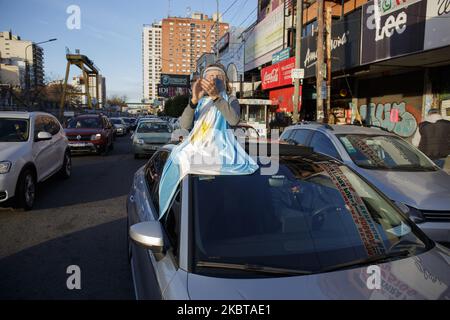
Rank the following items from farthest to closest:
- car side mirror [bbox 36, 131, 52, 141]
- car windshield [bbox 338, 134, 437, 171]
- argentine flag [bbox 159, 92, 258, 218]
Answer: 1. car side mirror [bbox 36, 131, 52, 141]
2. car windshield [bbox 338, 134, 437, 171]
3. argentine flag [bbox 159, 92, 258, 218]

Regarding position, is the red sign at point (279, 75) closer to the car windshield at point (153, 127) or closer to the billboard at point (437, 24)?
the car windshield at point (153, 127)

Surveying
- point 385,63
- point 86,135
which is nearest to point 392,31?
point 385,63

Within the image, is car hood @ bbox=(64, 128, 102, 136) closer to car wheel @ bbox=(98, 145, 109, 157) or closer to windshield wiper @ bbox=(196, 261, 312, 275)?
car wheel @ bbox=(98, 145, 109, 157)

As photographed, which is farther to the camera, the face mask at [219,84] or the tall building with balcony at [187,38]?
the tall building with balcony at [187,38]

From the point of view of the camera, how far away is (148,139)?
1293 centimetres

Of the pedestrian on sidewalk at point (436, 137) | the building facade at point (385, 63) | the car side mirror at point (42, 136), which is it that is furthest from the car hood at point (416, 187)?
the car side mirror at point (42, 136)

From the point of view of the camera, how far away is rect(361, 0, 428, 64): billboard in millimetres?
8844

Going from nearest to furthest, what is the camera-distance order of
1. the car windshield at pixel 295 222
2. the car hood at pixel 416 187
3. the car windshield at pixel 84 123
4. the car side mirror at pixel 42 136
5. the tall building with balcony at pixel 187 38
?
the car windshield at pixel 295 222, the car hood at pixel 416 187, the car side mirror at pixel 42 136, the car windshield at pixel 84 123, the tall building with balcony at pixel 187 38

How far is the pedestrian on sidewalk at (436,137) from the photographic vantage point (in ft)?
21.5

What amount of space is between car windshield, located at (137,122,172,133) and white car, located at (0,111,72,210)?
17.8ft

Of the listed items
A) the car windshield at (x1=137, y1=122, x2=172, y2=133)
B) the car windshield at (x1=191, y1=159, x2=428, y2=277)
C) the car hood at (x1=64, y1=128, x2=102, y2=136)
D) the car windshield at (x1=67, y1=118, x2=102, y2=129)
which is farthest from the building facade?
the car windshield at (x1=67, y1=118, x2=102, y2=129)

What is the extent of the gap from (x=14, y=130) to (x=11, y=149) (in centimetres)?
99

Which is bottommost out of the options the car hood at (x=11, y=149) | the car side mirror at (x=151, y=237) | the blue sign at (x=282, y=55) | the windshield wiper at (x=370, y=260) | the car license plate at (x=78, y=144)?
the windshield wiper at (x=370, y=260)
